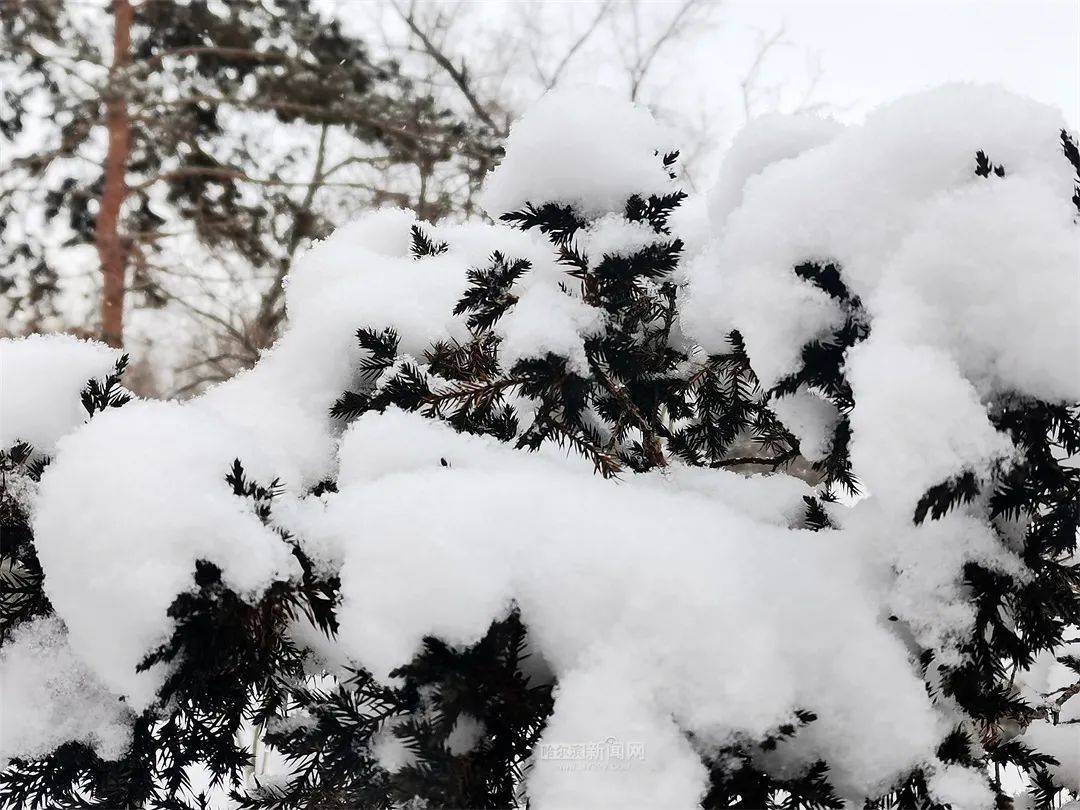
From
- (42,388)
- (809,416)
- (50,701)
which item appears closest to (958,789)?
(809,416)

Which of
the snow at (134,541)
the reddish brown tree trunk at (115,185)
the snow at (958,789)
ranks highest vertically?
the reddish brown tree trunk at (115,185)

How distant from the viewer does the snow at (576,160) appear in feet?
4.30

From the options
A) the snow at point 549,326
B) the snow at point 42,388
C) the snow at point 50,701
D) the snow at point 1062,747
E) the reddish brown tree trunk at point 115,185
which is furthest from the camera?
the reddish brown tree trunk at point 115,185

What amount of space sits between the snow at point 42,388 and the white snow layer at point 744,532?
0.06 feet

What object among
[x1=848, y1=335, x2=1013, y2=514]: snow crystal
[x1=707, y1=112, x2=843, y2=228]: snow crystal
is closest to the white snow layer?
[x1=848, y1=335, x2=1013, y2=514]: snow crystal

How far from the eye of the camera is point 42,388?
1.14m

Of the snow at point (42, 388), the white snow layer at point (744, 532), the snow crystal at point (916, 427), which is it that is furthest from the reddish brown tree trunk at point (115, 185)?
the snow crystal at point (916, 427)

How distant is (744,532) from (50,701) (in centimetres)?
104

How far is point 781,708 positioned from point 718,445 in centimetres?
92

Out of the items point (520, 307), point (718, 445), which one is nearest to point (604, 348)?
point (520, 307)

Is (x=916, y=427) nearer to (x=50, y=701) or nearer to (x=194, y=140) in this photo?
(x=50, y=701)

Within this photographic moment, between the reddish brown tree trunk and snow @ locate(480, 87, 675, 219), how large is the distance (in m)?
6.48

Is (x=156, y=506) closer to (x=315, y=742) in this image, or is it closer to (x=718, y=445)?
(x=315, y=742)

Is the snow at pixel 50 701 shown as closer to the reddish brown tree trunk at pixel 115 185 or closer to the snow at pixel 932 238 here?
the snow at pixel 932 238
